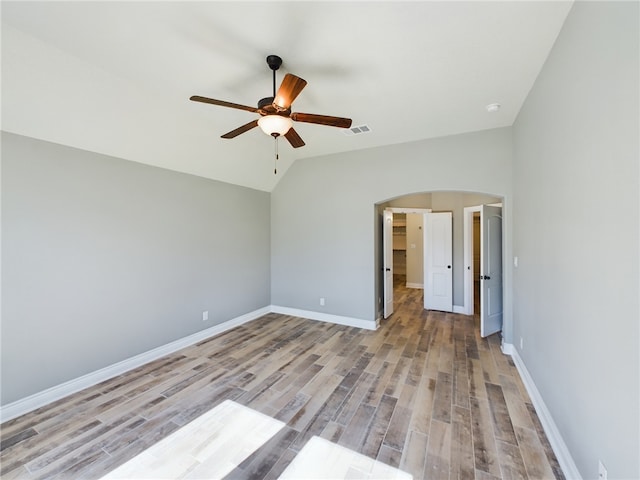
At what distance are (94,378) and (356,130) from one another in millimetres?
4458

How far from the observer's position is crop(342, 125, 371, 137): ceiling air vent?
372cm

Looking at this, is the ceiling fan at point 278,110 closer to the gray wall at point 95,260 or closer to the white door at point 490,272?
the gray wall at point 95,260

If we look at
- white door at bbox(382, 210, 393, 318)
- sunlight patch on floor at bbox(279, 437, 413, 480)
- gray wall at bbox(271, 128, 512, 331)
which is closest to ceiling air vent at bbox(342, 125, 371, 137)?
gray wall at bbox(271, 128, 512, 331)

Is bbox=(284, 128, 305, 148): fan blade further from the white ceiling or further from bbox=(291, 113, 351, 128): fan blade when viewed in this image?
the white ceiling

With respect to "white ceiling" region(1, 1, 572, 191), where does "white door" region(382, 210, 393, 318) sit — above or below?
below

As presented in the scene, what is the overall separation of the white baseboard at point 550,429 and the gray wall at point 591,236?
76 mm

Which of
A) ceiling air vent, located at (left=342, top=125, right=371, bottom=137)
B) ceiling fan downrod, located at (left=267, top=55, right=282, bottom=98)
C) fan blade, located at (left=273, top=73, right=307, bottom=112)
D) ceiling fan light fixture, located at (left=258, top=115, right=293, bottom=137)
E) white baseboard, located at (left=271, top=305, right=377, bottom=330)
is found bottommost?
white baseboard, located at (left=271, top=305, right=377, bottom=330)

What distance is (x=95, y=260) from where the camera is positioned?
117 inches

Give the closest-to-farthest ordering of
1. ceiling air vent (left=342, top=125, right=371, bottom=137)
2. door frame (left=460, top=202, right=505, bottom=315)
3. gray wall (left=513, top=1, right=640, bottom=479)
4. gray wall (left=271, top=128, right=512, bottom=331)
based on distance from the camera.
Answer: gray wall (left=513, top=1, right=640, bottom=479) < ceiling air vent (left=342, top=125, right=371, bottom=137) < gray wall (left=271, top=128, right=512, bottom=331) < door frame (left=460, top=202, right=505, bottom=315)

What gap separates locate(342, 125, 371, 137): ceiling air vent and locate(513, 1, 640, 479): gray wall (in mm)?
1893

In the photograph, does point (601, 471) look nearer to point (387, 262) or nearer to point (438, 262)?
point (387, 262)

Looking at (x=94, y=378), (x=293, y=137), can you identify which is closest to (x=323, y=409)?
(x=94, y=378)

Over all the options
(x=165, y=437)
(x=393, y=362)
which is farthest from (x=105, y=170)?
(x=393, y=362)

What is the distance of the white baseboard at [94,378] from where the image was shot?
2.41 m
